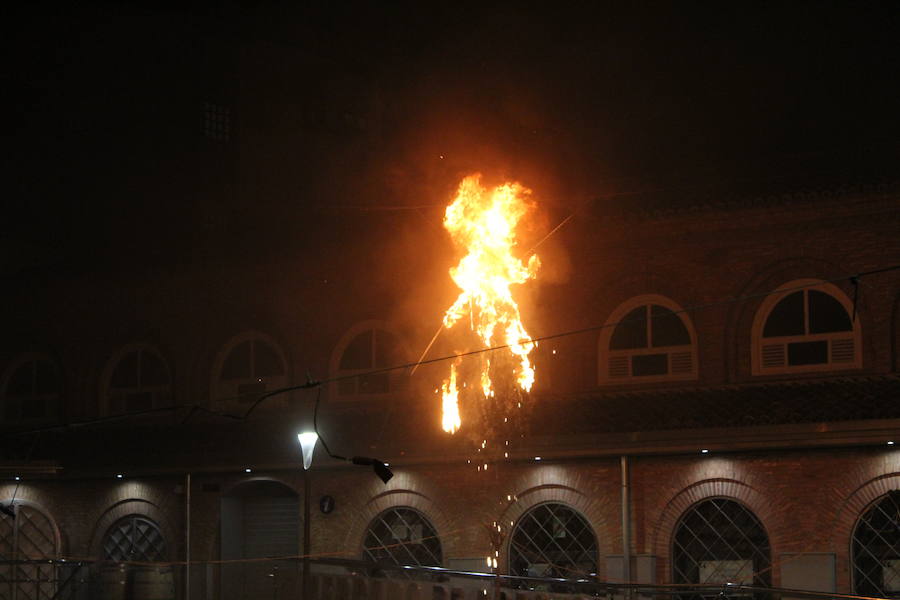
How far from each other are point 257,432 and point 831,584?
41.4 feet

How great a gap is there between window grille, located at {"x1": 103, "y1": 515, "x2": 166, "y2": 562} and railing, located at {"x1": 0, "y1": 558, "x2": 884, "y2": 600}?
1.06 m

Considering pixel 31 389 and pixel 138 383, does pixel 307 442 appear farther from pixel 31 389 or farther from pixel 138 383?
pixel 31 389

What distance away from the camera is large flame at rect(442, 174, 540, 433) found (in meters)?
25.5

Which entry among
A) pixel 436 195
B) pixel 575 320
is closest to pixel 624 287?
pixel 575 320

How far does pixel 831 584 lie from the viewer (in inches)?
883

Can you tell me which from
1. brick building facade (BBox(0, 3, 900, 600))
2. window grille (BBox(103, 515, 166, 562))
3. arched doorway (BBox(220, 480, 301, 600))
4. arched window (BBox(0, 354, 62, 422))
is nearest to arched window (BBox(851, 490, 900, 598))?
brick building facade (BBox(0, 3, 900, 600))

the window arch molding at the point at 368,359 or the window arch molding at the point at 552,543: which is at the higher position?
the window arch molding at the point at 368,359

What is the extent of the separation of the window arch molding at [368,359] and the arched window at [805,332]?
7.47 meters

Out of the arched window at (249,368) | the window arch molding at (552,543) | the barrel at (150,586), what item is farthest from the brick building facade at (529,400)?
the barrel at (150,586)

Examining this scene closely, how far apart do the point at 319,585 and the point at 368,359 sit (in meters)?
8.88

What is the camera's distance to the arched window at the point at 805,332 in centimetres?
2362

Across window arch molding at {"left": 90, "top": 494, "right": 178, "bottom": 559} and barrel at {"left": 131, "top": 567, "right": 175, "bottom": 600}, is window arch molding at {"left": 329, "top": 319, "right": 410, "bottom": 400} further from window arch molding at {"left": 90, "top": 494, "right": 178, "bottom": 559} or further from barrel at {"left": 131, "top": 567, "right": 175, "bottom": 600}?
barrel at {"left": 131, "top": 567, "right": 175, "bottom": 600}

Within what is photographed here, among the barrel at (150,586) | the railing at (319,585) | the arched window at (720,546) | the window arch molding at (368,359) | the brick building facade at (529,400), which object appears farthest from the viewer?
the window arch molding at (368,359)

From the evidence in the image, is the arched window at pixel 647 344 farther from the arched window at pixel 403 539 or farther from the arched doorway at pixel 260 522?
the arched doorway at pixel 260 522
